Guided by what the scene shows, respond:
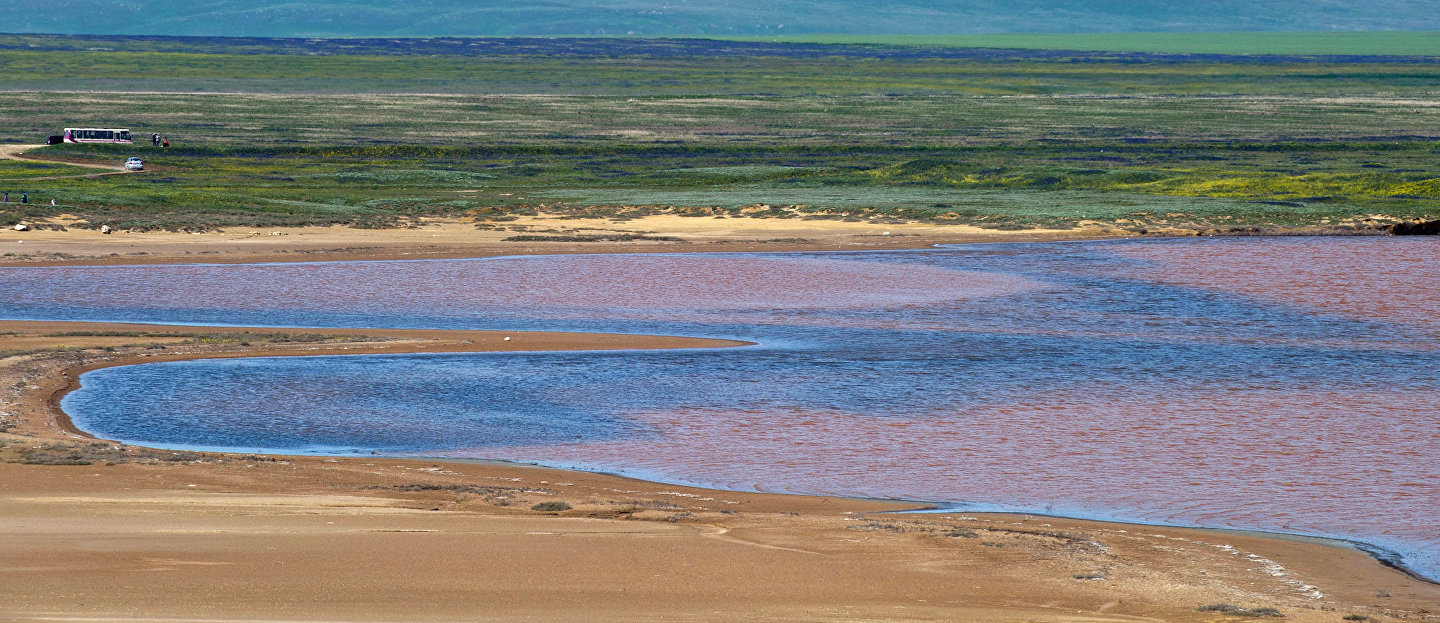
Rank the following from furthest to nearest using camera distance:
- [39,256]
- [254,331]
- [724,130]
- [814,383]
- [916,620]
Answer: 1. [724,130]
2. [39,256]
3. [254,331]
4. [814,383]
5. [916,620]

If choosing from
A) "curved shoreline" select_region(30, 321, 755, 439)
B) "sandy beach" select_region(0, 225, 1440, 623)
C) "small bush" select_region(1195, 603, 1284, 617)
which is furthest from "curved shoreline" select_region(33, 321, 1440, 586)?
"small bush" select_region(1195, 603, 1284, 617)

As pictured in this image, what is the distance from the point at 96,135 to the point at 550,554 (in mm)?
60671

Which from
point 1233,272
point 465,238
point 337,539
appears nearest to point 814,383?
point 337,539

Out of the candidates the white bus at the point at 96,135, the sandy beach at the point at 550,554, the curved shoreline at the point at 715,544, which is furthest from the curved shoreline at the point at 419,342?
the white bus at the point at 96,135

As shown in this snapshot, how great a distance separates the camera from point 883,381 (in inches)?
849

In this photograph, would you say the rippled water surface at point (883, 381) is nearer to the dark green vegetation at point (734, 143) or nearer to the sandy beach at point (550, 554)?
the sandy beach at point (550, 554)

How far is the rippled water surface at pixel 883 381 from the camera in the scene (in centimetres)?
1582

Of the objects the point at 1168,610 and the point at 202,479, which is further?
the point at 202,479

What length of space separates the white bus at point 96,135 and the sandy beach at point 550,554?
2058 inches

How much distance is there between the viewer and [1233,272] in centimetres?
3484

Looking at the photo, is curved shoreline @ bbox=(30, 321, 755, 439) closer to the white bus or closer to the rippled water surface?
the rippled water surface

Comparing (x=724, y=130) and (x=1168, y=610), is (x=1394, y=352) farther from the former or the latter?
(x=724, y=130)

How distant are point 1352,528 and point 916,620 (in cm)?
554

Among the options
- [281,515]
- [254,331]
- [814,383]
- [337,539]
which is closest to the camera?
[337,539]
